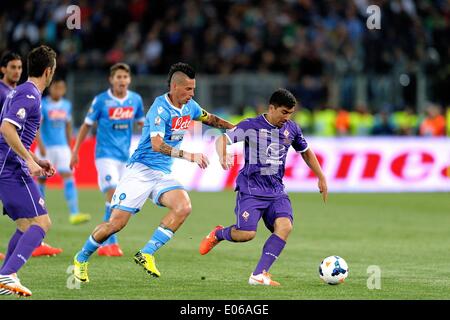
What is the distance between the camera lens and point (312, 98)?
2678 centimetres

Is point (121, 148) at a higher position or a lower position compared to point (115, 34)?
lower

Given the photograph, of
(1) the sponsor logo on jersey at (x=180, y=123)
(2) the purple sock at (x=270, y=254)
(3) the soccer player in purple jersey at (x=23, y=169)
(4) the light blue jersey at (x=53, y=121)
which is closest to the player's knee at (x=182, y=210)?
(1) the sponsor logo on jersey at (x=180, y=123)

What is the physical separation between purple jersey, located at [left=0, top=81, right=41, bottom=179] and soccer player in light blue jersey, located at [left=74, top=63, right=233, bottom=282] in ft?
4.39

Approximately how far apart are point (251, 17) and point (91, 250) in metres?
19.3

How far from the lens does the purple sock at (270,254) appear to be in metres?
9.95

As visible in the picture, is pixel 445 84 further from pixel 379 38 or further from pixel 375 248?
pixel 375 248

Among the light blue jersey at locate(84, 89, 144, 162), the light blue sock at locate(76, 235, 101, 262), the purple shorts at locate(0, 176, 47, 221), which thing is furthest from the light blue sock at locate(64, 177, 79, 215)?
the purple shorts at locate(0, 176, 47, 221)

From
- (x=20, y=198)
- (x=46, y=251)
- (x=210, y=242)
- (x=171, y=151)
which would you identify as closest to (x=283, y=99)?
(x=171, y=151)

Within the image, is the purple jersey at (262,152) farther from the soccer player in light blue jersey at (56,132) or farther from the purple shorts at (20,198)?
the soccer player in light blue jersey at (56,132)

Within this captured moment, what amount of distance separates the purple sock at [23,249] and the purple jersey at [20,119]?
1.74 feet

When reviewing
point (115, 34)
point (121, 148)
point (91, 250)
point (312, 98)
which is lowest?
point (91, 250)

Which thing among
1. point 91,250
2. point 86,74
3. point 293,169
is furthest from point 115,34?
point 91,250

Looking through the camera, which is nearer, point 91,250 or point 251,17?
point 91,250

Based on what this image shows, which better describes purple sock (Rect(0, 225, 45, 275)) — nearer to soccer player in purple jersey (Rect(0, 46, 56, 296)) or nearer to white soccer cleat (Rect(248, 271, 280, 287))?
soccer player in purple jersey (Rect(0, 46, 56, 296))
